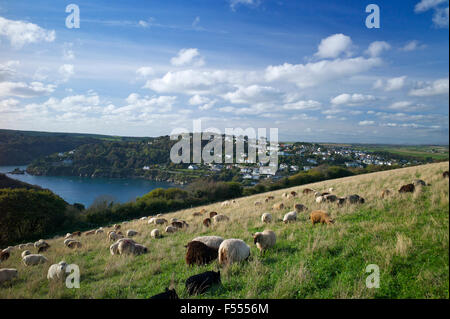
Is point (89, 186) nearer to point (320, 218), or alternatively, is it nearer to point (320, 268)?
point (320, 218)

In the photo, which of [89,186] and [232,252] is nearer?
[232,252]

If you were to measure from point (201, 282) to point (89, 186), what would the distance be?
106 metres

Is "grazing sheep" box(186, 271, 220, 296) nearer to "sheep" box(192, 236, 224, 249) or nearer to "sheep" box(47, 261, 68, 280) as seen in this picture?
"sheep" box(192, 236, 224, 249)

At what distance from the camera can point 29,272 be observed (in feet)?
23.1

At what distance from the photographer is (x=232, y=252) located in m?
5.64

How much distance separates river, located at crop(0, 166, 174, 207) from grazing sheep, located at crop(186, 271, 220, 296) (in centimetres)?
7515

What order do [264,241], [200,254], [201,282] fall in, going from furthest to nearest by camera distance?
[264,241] < [200,254] < [201,282]

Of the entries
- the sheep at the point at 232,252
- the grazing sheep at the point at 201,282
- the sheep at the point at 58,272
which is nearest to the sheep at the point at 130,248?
the sheep at the point at 58,272

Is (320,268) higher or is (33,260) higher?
(320,268)

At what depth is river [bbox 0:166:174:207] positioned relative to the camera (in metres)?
76.8

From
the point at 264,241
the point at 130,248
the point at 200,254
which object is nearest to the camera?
the point at 200,254

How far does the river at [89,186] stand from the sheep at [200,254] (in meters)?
73.7

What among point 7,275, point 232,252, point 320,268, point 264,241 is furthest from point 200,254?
point 7,275

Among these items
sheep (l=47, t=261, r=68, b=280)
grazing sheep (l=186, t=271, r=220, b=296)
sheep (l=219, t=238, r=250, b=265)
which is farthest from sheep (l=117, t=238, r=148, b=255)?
grazing sheep (l=186, t=271, r=220, b=296)
